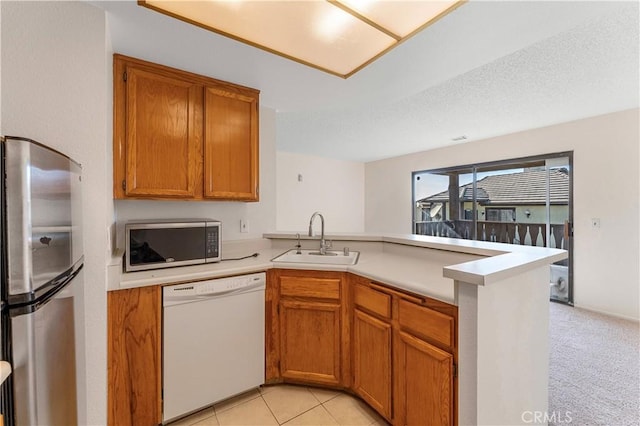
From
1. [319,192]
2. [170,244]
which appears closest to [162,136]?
[170,244]

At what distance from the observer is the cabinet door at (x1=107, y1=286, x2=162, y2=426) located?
1.36 meters

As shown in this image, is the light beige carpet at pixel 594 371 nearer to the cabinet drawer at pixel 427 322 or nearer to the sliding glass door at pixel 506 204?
the sliding glass door at pixel 506 204

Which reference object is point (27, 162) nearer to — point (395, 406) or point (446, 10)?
point (446, 10)

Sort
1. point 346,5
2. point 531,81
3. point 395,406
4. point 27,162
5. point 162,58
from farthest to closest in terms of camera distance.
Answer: point 531,81 < point 162,58 < point 395,406 < point 346,5 < point 27,162

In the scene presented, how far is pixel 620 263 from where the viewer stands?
10.2 feet

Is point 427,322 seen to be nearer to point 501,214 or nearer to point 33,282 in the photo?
point 33,282

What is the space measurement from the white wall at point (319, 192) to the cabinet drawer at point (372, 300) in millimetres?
3678

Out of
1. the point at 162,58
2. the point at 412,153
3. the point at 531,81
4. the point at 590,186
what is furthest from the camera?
the point at 412,153

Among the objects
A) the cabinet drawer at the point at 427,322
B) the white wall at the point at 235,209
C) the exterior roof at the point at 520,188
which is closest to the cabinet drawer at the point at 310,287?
the cabinet drawer at the point at 427,322

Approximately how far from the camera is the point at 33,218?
0.78 meters

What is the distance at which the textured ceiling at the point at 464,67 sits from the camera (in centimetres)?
140

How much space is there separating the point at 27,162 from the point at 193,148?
117 centimetres

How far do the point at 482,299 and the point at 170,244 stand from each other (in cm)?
172

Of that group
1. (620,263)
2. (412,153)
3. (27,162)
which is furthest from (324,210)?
(27,162)
